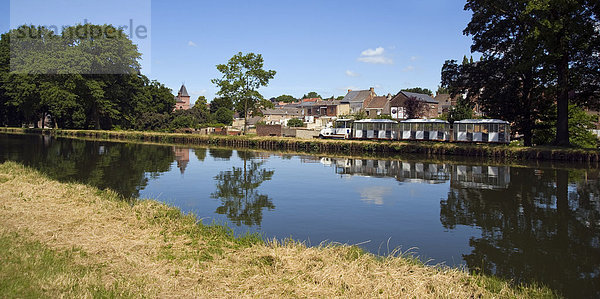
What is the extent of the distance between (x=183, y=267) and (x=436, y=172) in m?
20.2

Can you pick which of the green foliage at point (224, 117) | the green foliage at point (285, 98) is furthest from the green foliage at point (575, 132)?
the green foliage at point (285, 98)

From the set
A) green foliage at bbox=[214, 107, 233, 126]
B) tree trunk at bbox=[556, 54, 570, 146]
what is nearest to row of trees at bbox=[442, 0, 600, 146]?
tree trunk at bbox=[556, 54, 570, 146]

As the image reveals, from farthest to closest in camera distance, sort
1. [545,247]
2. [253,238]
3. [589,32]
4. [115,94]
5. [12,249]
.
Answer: [115,94]
[589,32]
[545,247]
[253,238]
[12,249]

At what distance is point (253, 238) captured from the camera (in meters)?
8.34

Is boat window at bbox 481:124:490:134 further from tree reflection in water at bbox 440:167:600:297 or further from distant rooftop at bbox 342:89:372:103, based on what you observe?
distant rooftop at bbox 342:89:372:103

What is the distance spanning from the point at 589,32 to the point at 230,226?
96.9 ft

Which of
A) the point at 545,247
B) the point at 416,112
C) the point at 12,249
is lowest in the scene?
the point at 545,247

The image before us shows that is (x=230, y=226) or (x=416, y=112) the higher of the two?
(x=416, y=112)

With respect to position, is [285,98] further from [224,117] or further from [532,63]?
[532,63]

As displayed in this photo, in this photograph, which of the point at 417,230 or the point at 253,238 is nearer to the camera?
the point at 253,238

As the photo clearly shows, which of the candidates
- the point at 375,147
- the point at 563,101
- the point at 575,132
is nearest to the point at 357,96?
the point at 375,147

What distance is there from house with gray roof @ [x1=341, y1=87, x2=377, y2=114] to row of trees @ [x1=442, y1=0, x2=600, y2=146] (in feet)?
172

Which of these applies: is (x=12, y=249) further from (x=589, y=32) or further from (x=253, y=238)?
(x=589, y=32)

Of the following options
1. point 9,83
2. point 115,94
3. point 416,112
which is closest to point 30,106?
point 9,83
